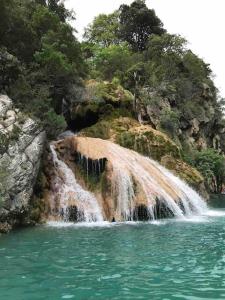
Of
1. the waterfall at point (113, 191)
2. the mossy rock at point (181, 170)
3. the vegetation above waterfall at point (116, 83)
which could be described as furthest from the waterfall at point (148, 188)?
the vegetation above waterfall at point (116, 83)

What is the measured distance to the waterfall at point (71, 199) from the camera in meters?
20.4

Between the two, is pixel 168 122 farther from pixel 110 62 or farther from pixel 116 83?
pixel 110 62

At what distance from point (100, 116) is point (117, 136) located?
9.42 feet

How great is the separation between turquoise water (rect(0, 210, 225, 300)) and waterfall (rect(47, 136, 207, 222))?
309 cm

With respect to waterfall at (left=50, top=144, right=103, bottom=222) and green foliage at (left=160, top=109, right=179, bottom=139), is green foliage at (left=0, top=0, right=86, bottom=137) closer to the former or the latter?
waterfall at (left=50, top=144, right=103, bottom=222)

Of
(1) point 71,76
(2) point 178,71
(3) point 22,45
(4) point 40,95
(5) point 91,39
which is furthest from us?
(5) point 91,39

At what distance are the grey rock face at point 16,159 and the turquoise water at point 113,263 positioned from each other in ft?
4.44

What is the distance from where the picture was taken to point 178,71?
4966 centimetres

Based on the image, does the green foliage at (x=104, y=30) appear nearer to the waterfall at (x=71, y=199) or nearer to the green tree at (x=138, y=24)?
the green tree at (x=138, y=24)

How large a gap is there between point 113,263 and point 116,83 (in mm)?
25762

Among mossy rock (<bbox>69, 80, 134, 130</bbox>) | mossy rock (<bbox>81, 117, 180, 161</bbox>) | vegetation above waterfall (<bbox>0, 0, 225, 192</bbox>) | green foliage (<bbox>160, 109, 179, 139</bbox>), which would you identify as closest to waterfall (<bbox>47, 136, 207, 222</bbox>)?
vegetation above waterfall (<bbox>0, 0, 225, 192</bbox>)

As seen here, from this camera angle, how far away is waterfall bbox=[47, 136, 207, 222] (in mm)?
20766

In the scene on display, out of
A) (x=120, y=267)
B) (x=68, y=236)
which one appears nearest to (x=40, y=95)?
(x=68, y=236)

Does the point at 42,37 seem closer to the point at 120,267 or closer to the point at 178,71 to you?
the point at 120,267
